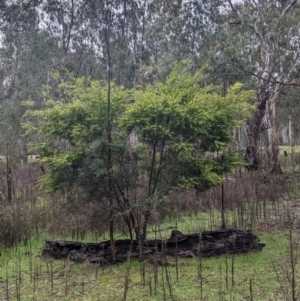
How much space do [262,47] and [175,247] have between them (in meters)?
11.0

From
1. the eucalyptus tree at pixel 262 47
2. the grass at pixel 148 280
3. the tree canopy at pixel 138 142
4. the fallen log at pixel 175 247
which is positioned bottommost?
the grass at pixel 148 280

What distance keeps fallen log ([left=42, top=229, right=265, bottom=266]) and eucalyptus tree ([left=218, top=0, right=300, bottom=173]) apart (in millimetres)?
7434

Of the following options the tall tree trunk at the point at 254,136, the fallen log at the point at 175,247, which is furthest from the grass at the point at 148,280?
the tall tree trunk at the point at 254,136

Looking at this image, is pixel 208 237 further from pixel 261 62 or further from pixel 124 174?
pixel 261 62

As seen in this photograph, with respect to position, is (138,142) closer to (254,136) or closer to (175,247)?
(175,247)

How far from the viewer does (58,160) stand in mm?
6527

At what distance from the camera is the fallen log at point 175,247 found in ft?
22.1

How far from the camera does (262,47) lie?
15680 millimetres

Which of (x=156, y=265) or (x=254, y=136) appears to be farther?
(x=254, y=136)

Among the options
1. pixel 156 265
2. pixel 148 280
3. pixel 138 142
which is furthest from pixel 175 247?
pixel 138 142

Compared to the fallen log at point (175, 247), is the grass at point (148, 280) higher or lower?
lower

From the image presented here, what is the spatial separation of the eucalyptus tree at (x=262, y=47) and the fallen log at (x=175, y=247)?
743 cm

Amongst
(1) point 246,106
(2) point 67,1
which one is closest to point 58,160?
(1) point 246,106

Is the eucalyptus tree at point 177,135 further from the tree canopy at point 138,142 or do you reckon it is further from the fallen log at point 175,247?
the fallen log at point 175,247
